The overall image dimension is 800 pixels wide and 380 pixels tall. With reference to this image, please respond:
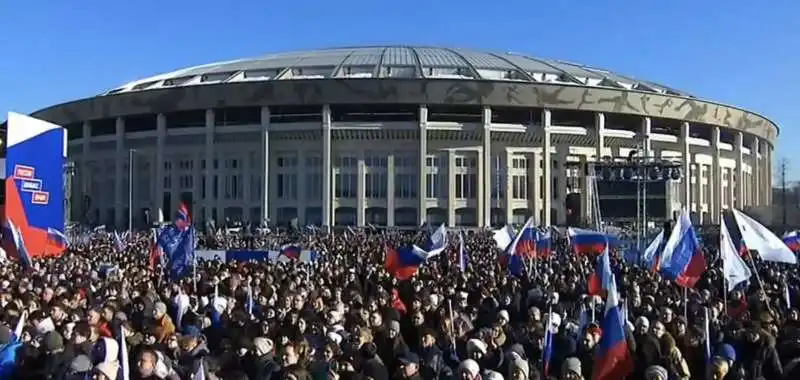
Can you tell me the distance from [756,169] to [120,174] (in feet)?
194

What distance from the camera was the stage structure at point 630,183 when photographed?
53.9m

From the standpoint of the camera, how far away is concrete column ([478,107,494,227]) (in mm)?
78125

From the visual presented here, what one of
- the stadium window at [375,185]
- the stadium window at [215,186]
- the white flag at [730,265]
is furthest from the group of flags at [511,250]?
the stadium window at [215,186]

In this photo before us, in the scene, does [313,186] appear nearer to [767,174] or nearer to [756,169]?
[756,169]

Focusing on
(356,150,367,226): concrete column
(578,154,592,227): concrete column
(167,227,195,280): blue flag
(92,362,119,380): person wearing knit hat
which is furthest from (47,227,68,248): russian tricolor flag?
(356,150,367,226): concrete column

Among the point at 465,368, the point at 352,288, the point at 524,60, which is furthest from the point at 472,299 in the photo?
the point at 524,60

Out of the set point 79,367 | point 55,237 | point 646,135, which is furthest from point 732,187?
point 79,367

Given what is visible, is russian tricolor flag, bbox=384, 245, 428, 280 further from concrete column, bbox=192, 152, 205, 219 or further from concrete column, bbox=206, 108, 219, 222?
concrete column, bbox=192, 152, 205, 219

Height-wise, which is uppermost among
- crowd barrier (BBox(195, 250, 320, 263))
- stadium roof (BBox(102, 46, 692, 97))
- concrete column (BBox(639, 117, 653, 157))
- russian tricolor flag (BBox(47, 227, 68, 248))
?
stadium roof (BBox(102, 46, 692, 97))

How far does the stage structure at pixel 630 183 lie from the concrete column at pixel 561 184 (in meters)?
20.4

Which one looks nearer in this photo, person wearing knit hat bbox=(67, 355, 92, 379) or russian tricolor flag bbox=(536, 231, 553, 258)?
person wearing knit hat bbox=(67, 355, 92, 379)

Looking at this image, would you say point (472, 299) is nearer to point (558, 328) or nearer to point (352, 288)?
point (352, 288)

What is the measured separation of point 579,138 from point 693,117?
10649 millimetres

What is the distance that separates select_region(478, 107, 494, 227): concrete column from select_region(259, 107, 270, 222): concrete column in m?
16.7
